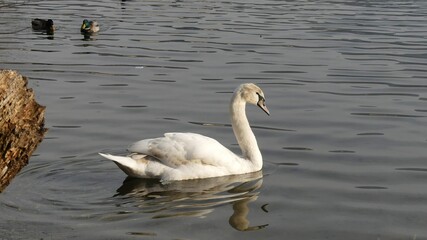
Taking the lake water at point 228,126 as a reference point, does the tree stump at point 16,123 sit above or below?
above

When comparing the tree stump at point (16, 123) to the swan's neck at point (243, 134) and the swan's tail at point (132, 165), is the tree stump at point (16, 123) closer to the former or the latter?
the swan's tail at point (132, 165)

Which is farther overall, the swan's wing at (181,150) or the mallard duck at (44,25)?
the mallard duck at (44,25)

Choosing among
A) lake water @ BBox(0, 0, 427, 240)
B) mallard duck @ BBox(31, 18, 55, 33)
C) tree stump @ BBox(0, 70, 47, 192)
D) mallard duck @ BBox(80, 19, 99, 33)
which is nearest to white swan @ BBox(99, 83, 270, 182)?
lake water @ BBox(0, 0, 427, 240)

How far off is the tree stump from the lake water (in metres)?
2.19

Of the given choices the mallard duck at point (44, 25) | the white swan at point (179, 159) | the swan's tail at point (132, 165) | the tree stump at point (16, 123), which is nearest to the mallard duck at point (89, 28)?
the mallard duck at point (44, 25)

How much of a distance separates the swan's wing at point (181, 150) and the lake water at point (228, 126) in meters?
0.31

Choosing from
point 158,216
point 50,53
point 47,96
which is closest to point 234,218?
point 158,216

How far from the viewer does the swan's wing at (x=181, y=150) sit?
40.8 feet

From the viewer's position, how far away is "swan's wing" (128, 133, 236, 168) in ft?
40.8

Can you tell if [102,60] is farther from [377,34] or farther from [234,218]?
[234,218]

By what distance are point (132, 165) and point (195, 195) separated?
96 centimetres

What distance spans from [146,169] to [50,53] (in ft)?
40.5

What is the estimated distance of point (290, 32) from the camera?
2844 centimetres

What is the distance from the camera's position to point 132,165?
12227 millimetres
